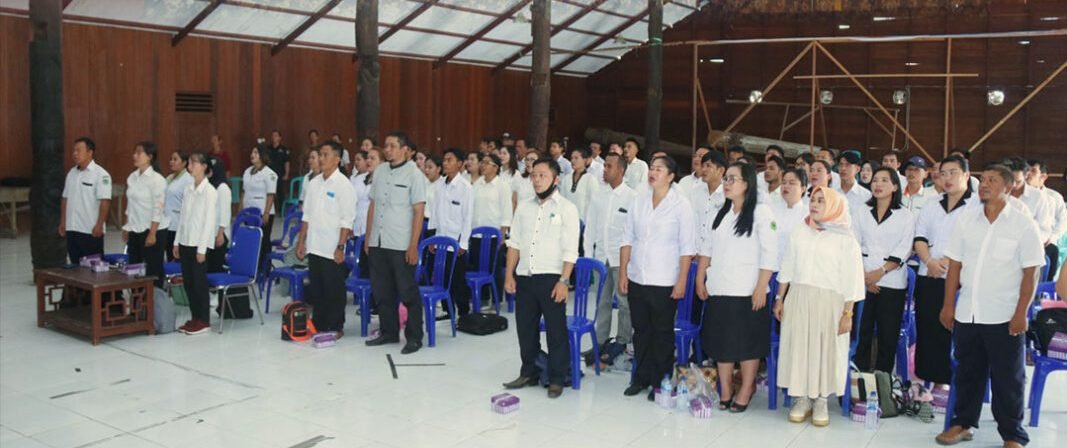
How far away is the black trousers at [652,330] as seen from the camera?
5453 mm

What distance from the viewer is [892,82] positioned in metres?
19.8

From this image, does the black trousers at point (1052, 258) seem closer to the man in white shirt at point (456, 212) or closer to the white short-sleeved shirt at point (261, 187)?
the man in white shirt at point (456, 212)

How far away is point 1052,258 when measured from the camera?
7668mm

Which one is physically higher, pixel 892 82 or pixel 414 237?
pixel 892 82

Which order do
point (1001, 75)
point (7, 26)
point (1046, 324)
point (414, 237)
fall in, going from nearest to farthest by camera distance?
1. point (1046, 324)
2. point (414, 237)
3. point (7, 26)
4. point (1001, 75)

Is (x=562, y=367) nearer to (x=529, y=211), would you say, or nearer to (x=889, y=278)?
(x=529, y=211)

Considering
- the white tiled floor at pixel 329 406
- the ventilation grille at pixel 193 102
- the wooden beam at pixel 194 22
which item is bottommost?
the white tiled floor at pixel 329 406

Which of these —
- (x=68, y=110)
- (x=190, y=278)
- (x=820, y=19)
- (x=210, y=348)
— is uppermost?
(x=820, y=19)

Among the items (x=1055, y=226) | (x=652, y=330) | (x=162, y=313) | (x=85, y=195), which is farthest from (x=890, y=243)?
(x=85, y=195)

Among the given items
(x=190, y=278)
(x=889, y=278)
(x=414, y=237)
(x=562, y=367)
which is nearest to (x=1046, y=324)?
(x=889, y=278)

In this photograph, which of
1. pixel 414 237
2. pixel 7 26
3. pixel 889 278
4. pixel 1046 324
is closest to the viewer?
pixel 1046 324

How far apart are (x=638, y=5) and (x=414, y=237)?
49.0 ft

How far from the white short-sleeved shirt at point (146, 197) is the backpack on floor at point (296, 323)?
1.58m

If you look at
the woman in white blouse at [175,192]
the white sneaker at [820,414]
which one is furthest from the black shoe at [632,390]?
the woman in white blouse at [175,192]
